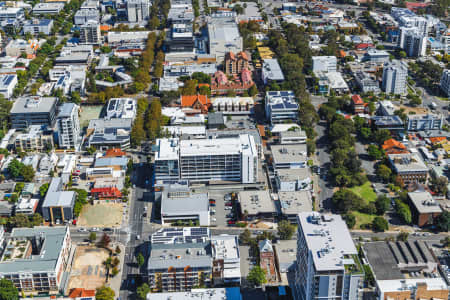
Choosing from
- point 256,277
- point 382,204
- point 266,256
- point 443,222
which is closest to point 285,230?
point 266,256

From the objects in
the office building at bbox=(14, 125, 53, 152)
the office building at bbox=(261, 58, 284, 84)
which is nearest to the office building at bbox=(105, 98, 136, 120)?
the office building at bbox=(14, 125, 53, 152)

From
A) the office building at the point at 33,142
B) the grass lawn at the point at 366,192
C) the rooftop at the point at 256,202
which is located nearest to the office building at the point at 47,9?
the office building at the point at 33,142

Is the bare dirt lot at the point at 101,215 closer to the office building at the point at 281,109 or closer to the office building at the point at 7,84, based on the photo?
the office building at the point at 281,109

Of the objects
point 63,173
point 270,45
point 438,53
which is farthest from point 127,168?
point 438,53

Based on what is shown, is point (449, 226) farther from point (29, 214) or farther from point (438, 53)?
point (438, 53)

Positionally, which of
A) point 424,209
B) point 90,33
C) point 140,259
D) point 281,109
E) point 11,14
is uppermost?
point 11,14

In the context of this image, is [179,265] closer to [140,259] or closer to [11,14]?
[140,259]
